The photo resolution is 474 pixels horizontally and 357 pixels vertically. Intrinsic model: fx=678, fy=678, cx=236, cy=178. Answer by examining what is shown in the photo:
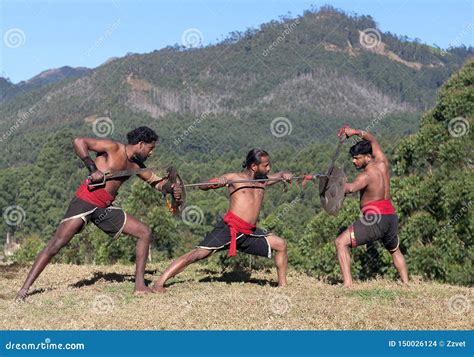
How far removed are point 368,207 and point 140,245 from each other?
3168mm

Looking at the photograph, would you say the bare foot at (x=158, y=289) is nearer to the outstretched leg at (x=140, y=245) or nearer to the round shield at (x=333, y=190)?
the outstretched leg at (x=140, y=245)

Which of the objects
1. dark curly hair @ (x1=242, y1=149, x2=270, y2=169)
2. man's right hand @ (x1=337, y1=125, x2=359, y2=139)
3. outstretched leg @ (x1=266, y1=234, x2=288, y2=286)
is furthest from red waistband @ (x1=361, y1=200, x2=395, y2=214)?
dark curly hair @ (x1=242, y1=149, x2=270, y2=169)

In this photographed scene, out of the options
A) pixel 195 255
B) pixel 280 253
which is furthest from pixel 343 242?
pixel 195 255

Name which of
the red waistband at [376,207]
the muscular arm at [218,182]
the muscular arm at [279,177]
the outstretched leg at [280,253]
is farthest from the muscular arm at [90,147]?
the red waistband at [376,207]

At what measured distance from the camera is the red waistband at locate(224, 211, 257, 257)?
9180mm

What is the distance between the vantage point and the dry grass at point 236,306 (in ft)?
22.1

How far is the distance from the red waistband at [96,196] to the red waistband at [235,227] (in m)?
1.65

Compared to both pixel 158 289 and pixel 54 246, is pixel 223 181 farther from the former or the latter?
pixel 54 246

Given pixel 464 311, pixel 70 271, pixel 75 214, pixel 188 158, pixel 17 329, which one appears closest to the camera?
pixel 17 329

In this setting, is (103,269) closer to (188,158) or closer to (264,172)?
(264,172)

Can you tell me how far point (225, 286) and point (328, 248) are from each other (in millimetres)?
10690

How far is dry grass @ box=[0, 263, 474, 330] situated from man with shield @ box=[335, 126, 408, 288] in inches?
23.5

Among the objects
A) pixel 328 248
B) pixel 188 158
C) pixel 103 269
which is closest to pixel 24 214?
pixel 188 158

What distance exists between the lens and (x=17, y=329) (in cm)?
652
